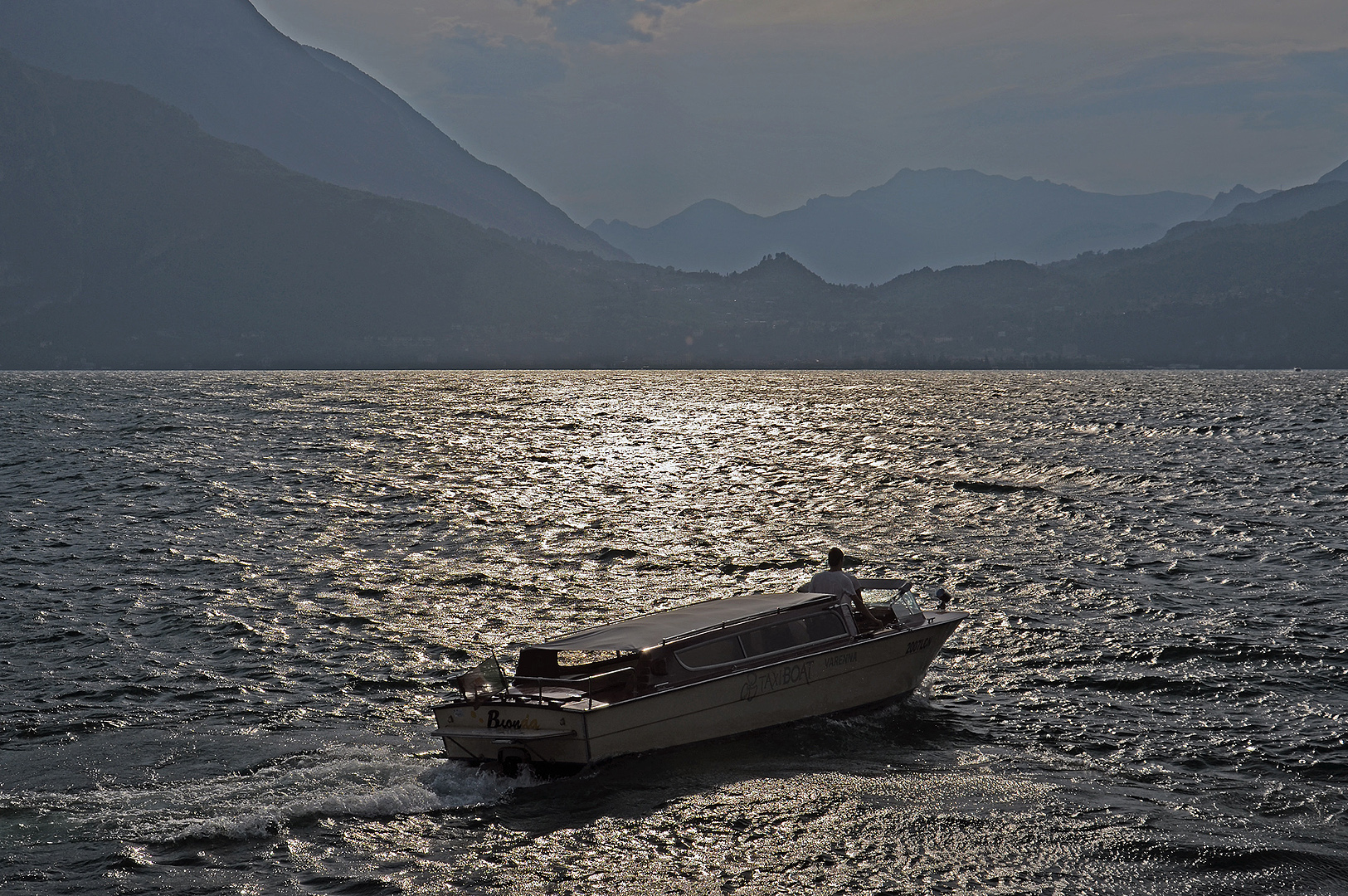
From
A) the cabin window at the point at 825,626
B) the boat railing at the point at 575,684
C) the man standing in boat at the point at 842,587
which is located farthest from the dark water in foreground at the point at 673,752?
the man standing in boat at the point at 842,587

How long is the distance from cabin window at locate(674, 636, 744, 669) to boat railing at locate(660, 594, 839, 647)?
259mm

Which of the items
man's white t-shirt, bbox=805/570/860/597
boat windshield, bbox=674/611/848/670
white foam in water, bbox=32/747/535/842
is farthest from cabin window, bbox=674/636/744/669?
white foam in water, bbox=32/747/535/842

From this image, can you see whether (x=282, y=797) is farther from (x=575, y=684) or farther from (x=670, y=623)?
(x=670, y=623)

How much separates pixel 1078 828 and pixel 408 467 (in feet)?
202

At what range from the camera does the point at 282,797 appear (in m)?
18.3

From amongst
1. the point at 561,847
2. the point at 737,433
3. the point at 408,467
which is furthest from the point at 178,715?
the point at 737,433

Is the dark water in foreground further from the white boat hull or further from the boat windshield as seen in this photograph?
the boat windshield

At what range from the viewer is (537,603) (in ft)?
110

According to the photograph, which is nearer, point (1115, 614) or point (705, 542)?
point (1115, 614)

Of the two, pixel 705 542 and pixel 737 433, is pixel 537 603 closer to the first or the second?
pixel 705 542

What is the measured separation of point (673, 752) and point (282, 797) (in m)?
7.39

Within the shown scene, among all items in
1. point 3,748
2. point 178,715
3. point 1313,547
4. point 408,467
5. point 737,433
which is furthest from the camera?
point 737,433

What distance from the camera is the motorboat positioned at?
19.3 meters

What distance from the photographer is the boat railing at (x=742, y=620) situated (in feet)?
69.9
